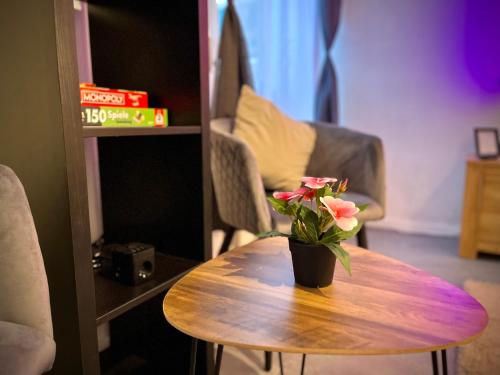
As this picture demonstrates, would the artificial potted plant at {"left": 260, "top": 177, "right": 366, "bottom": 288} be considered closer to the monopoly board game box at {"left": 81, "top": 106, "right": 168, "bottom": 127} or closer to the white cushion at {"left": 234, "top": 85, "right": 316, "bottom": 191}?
the monopoly board game box at {"left": 81, "top": 106, "right": 168, "bottom": 127}

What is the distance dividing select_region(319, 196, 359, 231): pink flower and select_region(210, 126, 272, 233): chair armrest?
0.73m

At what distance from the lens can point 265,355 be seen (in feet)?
4.13

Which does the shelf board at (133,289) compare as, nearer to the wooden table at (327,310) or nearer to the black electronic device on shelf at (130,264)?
the black electronic device on shelf at (130,264)

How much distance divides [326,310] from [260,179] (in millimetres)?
826

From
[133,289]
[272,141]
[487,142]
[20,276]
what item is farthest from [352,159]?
[20,276]

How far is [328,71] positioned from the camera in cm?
281

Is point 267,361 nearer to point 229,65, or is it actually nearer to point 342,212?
point 342,212

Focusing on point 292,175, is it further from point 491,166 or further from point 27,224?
point 27,224

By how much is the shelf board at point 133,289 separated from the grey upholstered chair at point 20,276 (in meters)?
0.15

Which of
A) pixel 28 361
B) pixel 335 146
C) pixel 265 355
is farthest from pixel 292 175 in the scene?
pixel 28 361

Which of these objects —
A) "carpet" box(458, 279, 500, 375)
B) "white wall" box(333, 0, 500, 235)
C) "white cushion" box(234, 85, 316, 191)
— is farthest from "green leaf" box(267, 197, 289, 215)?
"white wall" box(333, 0, 500, 235)

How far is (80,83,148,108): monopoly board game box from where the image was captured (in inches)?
34.1

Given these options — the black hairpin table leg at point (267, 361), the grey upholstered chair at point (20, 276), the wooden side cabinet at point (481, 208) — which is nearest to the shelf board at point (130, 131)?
the grey upholstered chair at point (20, 276)

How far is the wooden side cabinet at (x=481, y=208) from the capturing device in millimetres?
2139
